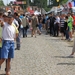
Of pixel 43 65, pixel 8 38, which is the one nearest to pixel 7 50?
pixel 8 38

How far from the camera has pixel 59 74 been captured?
9289 mm

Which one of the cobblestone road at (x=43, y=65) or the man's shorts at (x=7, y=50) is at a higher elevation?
the man's shorts at (x=7, y=50)

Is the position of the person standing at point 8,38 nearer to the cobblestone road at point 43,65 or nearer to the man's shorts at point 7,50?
the man's shorts at point 7,50

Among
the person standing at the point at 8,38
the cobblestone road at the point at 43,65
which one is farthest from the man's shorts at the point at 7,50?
the cobblestone road at the point at 43,65

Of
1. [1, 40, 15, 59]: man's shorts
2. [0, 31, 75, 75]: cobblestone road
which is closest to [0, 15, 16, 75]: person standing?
[1, 40, 15, 59]: man's shorts

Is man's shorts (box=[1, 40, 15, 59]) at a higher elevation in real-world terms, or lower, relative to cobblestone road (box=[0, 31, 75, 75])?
higher

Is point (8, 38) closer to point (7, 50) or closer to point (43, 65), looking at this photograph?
point (7, 50)

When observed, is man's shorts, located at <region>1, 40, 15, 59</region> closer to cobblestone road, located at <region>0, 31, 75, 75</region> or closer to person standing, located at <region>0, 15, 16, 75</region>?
person standing, located at <region>0, 15, 16, 75</region>

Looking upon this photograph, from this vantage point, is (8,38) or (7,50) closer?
(7,50)

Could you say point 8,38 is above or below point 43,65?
above

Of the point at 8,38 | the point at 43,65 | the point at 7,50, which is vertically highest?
the point at 8,38

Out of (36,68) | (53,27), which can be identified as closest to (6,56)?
(36,68)

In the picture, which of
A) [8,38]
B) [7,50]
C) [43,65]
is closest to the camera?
[7,50]

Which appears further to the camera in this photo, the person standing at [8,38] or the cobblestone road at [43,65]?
the cobblestone road at [43,65]
